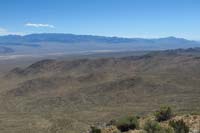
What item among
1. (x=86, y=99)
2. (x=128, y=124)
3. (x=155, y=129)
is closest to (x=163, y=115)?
(x=128, y=124)

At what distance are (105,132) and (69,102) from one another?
5300 centimetres

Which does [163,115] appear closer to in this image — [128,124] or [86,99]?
[128,124]

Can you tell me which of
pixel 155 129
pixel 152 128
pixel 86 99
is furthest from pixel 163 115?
pixel 86 99

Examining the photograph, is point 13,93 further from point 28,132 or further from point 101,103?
point 28,132

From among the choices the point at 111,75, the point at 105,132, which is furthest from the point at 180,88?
the point at 105,132

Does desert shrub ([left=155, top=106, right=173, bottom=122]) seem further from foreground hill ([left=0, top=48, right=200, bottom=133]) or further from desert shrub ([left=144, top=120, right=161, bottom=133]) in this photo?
foreground hill ([left=0, top=48, right=200, bottom=133])

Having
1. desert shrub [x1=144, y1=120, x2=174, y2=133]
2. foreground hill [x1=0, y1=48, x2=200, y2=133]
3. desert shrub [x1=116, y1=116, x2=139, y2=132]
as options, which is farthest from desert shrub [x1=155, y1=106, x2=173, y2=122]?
foreground hill [x1=0, y1=48, x2=200, y2=133]

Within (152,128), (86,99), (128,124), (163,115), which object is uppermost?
(152,128)

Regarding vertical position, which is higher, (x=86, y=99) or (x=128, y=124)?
(x=128, y=124)

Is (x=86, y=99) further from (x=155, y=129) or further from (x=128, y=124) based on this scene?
(x=155, y=129)

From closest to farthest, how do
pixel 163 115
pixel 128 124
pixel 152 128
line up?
pixel 152 128, pixel 128 124, pixel 163 115

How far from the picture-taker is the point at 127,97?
7525 centimetres

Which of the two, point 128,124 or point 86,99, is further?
point 86,99

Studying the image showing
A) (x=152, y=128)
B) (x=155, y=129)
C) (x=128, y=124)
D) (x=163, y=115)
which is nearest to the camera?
(x=155, y=129)
